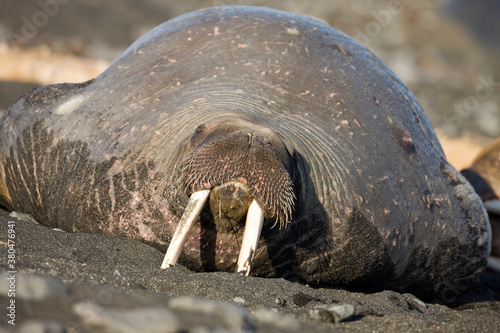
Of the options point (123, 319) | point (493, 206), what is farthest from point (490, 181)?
point (123, 319)

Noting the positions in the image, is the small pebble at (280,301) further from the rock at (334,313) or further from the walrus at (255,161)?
the walrus at (255,161)

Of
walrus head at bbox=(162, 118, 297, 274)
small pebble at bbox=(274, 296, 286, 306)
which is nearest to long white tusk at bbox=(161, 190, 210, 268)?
walrus head at bbox=(162, 118, 297, 274)

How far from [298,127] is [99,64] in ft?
33.5

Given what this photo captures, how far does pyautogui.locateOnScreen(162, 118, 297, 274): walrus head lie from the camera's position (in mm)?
3564

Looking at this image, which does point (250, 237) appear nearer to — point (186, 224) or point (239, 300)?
point (186, 224)

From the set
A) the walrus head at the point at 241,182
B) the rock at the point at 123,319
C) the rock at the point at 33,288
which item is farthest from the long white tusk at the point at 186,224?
the rock at the point at 123,319

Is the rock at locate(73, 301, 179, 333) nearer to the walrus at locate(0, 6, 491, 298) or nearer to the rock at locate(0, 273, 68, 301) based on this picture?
the rock at locate(0, 273, 68, 301)

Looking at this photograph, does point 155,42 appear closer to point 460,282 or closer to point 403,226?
point 403,226

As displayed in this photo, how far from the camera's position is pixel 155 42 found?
520 centimetres

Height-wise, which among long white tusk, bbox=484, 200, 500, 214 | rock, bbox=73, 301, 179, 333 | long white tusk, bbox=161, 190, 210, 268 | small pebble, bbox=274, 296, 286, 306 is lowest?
rock, bbox=73, 301, 179, 333

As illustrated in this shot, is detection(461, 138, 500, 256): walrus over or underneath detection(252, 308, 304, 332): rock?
over

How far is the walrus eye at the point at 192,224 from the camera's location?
3.56 meters

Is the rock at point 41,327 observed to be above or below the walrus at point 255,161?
below

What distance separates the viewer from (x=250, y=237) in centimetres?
359
